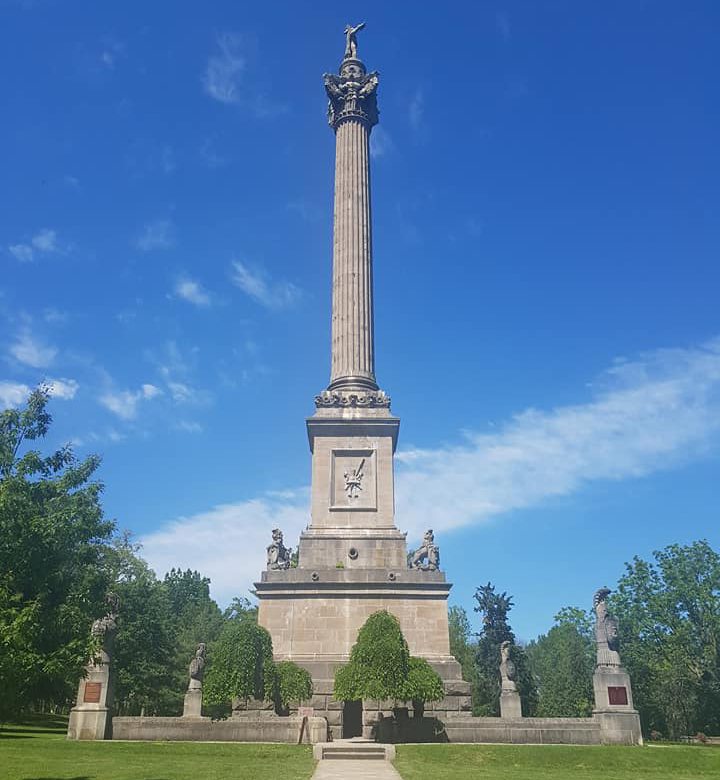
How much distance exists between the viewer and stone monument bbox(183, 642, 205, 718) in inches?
1020

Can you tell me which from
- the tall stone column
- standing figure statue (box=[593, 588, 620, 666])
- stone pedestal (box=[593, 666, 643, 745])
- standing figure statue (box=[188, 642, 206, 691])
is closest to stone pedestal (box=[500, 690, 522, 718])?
stone pedestal (box=[593, 666, 643, 745])

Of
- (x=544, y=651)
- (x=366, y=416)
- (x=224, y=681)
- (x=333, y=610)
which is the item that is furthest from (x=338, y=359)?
(x=544, y=651)

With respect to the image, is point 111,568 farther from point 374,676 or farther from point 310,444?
point 374,676

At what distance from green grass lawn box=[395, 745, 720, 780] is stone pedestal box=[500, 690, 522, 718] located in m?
4.90

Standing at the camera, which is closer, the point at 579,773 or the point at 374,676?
the point at 579,773

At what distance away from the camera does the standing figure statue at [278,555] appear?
28531 mm

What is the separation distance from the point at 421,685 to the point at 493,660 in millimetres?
29258

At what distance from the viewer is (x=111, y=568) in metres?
47.7

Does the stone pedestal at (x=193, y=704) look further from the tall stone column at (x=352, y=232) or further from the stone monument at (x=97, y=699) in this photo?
Answer: the tall stone column at (x=352, y=232)

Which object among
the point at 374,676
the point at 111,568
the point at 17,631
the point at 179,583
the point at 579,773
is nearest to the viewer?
the point at 17,631

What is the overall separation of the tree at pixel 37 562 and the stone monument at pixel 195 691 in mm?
7580

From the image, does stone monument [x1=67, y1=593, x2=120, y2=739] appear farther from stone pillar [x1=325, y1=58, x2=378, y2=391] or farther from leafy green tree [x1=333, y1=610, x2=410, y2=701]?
stone pillar [x1=325, y1=58, x2=378, y2=391]

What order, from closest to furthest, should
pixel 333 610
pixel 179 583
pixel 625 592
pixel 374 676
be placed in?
pixel 374 676, pixel 333 610, pixel 625 592, pixel 179 583

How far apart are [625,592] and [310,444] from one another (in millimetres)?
33309
